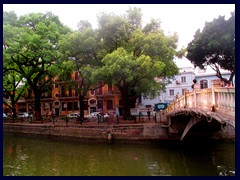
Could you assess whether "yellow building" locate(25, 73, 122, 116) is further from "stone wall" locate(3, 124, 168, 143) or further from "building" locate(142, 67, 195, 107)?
"stone wall" locate(3, 124, 168, 143)

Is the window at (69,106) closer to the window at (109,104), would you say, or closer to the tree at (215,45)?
the window at (109,104)

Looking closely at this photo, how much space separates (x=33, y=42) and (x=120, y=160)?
1732cm

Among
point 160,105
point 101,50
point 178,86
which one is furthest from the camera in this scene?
point 178,86

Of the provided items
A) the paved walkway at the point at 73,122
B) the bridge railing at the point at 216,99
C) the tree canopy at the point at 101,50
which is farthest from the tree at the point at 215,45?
the bridge railing at the point at 216,99

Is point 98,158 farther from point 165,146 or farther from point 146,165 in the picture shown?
point 165,146

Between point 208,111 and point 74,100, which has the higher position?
point 74,100

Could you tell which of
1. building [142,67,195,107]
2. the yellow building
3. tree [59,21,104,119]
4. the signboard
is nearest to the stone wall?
tree [59,21,104,119]

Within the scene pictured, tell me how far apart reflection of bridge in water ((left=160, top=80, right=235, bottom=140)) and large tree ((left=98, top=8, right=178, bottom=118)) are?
3580mm

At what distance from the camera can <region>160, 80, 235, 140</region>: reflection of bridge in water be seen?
356 inches

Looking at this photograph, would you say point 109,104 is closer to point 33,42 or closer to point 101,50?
point 33,42

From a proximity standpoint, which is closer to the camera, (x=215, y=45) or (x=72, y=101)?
(x=215, y=45)

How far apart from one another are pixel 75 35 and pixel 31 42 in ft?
18.9

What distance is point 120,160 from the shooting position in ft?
52.1

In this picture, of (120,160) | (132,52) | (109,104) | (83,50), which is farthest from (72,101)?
(120,160)
